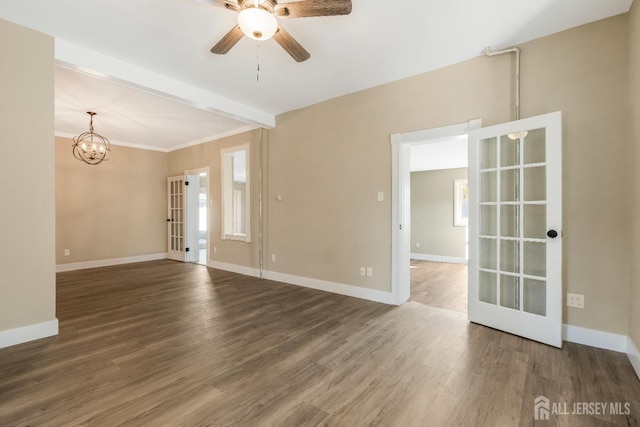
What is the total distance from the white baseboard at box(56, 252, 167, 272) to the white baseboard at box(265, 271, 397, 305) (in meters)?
3.75

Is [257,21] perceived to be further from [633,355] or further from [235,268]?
[235,268]

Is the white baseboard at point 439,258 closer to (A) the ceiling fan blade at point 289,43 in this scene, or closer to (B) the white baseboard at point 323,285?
(B) the white baseboard at point 323,285

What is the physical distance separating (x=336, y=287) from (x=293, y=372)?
202cm

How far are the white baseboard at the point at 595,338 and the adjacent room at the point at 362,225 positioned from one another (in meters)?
0.01

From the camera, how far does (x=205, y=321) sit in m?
2.91

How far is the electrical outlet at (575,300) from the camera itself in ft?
7.95

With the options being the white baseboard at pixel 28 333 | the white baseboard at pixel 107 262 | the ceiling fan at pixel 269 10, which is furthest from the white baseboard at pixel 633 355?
the white baseboard at pixel 107 262

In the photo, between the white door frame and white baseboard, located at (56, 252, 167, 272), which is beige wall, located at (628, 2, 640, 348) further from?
white baseboard, located at (56, 252, 167, 272)

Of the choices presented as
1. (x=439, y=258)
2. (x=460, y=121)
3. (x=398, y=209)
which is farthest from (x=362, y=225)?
(x=439, y=258)

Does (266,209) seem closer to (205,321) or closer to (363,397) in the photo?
(205,321)

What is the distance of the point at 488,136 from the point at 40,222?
169 inches

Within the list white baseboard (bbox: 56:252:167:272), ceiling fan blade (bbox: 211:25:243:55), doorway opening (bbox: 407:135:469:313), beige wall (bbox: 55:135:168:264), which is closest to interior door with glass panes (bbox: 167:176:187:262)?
beige wall (bbox: 55:135:168:264)

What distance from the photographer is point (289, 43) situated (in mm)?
2182

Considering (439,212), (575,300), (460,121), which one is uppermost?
(460,121)
